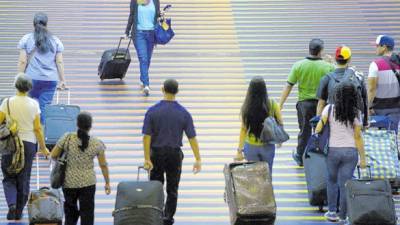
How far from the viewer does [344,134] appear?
10852 mm

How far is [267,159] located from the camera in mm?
11102

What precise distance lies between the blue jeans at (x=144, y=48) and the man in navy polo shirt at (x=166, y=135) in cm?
507

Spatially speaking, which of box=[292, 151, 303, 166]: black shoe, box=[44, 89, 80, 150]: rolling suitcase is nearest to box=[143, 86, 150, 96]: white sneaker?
box=[44, 89, 80, 150]: rolling suitcase

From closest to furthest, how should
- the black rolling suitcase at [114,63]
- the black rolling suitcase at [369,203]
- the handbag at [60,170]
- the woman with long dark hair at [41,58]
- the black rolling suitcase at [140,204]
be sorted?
1. the black rolling suitcase at [140,204]
2. the handbag at [60,170]
3. the black rolling suitcase at [369,203]
4. the woman with long dark hair at [41,58]
5. the black rolling suitcase at [114,63]

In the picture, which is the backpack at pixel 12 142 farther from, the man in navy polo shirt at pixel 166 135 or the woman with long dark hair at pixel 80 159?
the man in navy polo shirt at pixel 166 135

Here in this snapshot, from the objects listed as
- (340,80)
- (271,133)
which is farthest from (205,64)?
(271,133)

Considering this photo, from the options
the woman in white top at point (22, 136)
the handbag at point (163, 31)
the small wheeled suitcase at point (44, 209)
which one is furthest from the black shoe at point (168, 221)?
the handbag at point (163, 31)

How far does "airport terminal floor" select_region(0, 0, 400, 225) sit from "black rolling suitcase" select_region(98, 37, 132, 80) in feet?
0.59

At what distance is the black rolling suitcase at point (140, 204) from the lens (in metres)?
9.88

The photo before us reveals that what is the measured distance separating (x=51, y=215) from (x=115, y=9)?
9931 millimetres

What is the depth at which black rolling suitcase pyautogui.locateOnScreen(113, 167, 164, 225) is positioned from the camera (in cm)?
988

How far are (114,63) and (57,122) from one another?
3.24 meters

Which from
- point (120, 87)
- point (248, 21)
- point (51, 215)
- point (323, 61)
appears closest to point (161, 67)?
point (120, 87)

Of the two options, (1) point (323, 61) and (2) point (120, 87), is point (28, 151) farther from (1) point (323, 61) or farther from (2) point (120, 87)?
(2) point (120, 87)
